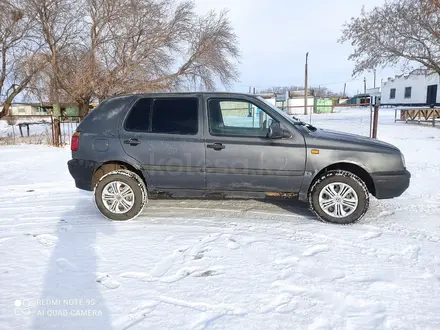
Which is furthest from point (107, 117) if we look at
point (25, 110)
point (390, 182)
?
point (25, 110)

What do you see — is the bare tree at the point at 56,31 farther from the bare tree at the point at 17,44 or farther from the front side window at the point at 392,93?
the front side window at the point at 392,93

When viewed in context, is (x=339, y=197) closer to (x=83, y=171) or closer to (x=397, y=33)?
(x=83, y=171)

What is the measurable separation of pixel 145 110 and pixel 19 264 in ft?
7.84

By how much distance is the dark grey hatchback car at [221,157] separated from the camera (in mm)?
3967

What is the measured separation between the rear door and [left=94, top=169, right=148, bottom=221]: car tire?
0.73 ft

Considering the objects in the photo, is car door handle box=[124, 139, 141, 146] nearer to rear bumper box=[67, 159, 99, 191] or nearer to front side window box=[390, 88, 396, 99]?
rear bumper box=[67, 159, 99, 191]

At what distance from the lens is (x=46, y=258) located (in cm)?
318

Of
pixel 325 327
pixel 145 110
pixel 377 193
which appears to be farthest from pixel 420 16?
pixel 325 327

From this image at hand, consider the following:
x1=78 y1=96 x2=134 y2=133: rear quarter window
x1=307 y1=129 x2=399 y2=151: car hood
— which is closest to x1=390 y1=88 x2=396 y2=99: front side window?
x1=307 y1=129 x2=399 y2=151: car hood

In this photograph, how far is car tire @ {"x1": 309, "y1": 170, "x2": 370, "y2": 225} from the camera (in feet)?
13.0

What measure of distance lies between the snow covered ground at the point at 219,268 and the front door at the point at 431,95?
1657 inches

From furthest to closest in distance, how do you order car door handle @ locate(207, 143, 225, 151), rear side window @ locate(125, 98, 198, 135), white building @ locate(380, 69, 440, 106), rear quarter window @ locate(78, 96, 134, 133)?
1. white building @ locate(380, 69, 440, 106)
2. rear quarter window @ locate(78, 96, 134, 133)
3. rear side window @ locate(125, 98, 198, 135)
4. car door handle @ locate(207, 143, 225, 151)

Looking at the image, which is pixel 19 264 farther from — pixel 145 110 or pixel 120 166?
pixel 145 110

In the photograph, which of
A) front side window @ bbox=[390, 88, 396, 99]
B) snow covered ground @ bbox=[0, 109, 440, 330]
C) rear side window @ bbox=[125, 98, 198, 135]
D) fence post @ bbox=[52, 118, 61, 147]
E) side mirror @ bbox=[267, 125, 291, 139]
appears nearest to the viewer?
snow covered ground @ bbox=[0, 109, 440, 330]
